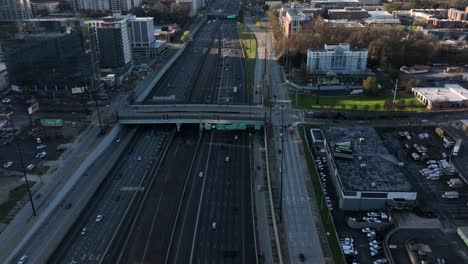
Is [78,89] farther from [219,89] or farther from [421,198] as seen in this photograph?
[421,198]

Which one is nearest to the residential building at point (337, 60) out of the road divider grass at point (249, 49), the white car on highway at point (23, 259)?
the road divider grass at point (249, 49)

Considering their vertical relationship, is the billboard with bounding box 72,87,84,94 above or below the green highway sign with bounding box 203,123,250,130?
above

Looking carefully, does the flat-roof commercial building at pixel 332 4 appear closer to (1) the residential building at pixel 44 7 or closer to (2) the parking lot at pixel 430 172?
(1) the residential building at pixel 44 7

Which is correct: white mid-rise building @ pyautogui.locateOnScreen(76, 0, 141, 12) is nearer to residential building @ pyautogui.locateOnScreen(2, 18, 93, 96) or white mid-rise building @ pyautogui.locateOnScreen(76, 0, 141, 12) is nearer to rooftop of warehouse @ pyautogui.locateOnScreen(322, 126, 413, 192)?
residential building @ pyautogui.locateOnScreen(2, 18, 93, 96)

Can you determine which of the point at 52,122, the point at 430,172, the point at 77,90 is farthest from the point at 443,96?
the point at 77,90

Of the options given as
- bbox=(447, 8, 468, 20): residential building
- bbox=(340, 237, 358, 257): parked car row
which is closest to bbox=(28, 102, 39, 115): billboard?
bbox=(340, 237, 358, 257): parked car row

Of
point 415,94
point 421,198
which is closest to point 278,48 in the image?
point 415,94

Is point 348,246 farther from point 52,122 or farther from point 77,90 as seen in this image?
point 77,90
